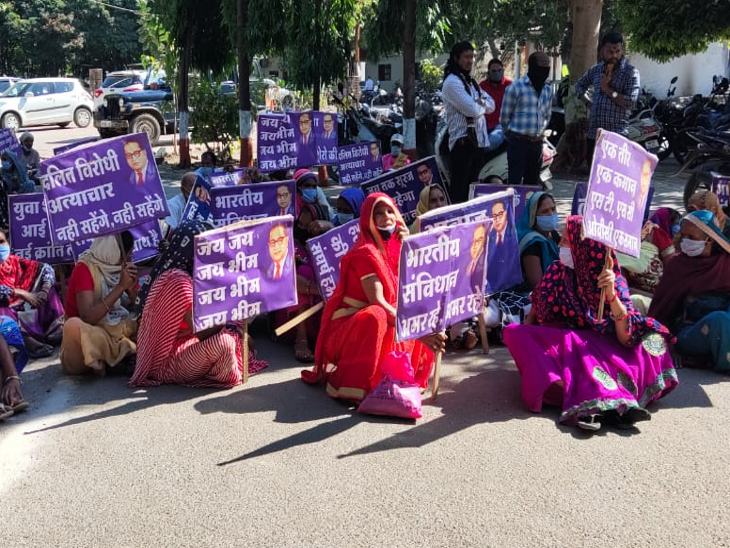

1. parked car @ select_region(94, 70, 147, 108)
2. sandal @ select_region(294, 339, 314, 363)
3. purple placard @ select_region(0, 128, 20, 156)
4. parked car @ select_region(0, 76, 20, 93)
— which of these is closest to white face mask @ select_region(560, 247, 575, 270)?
sandal @ select_region(294, 339, 314, 363)

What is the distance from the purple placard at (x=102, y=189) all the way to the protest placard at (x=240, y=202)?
109cm

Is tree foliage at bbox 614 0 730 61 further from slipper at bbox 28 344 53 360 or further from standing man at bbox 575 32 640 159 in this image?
slipper at bbox 28 344 53 360

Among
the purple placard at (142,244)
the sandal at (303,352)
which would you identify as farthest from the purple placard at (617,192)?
the purple placard at (142,244)

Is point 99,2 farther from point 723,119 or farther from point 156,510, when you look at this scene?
point 156,510

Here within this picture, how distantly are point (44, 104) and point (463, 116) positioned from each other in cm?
2360

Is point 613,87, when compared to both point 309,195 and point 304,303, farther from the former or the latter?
point 304,303

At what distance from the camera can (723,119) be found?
41.0 feet

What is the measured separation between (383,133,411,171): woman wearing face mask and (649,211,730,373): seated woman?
4.66m

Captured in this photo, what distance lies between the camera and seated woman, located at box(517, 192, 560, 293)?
21.3 feet

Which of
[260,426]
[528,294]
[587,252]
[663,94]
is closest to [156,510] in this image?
[260,426]

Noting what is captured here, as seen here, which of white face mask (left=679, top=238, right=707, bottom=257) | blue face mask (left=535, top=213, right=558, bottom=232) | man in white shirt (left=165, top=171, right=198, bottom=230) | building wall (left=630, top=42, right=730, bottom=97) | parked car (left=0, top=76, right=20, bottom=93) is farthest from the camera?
parked car (left=0, top=76, right=20, bottom=93)

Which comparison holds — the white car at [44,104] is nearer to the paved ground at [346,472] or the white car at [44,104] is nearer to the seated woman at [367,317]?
the paved ground at [346,472]

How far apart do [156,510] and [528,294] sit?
11.9 feet

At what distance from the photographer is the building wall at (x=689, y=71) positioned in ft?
93.0
